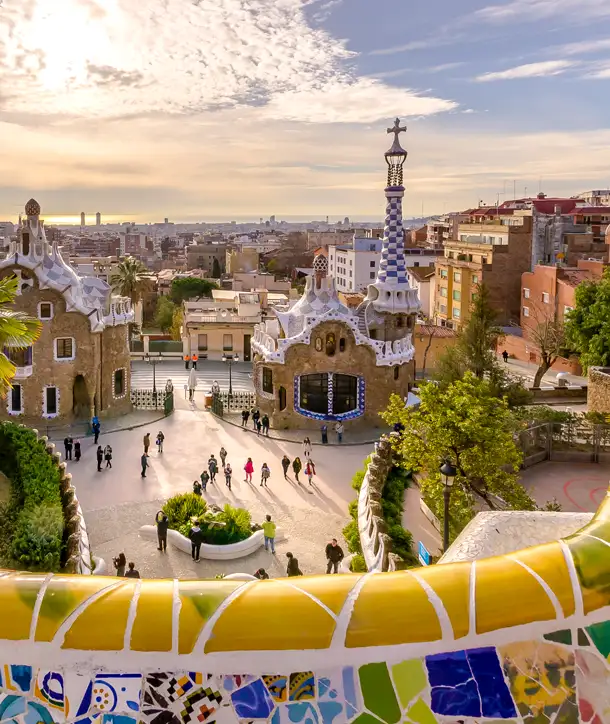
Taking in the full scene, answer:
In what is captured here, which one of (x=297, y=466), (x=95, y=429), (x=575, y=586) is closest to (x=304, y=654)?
(x=575, y=586)

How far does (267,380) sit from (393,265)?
837 centimetres

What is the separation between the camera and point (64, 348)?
3412 centimetres

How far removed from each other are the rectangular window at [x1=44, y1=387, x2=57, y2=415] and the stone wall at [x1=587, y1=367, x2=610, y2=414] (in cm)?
2482

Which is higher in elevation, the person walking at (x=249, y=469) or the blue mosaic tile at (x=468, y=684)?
the blue mosaic tile at (x=468, y=684)

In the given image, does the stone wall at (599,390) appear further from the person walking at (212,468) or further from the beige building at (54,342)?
the beige building at (54,342)

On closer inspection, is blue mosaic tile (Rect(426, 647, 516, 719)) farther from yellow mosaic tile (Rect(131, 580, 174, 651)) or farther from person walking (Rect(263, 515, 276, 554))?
person walking (Rect(263, 515, 276, 554))

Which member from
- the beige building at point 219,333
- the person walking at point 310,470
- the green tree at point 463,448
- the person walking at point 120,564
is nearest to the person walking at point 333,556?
the green tree at point 463,448

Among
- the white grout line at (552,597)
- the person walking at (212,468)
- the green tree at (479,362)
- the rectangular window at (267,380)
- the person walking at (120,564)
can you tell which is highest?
the white grout line at (552,597)

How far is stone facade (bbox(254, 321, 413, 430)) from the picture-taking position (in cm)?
3328

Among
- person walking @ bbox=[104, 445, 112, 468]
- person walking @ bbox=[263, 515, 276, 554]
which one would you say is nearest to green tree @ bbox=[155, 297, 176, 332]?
person walking @ bbox=[104, 445, 112, 468]

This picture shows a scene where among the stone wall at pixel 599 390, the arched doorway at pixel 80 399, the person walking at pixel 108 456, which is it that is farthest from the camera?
the arched doorway at pixel 80 399

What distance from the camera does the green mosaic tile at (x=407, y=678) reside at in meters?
3.65

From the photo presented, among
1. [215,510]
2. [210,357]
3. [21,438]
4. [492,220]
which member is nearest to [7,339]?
[21,438]

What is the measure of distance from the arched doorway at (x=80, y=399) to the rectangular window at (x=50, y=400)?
106 cm
